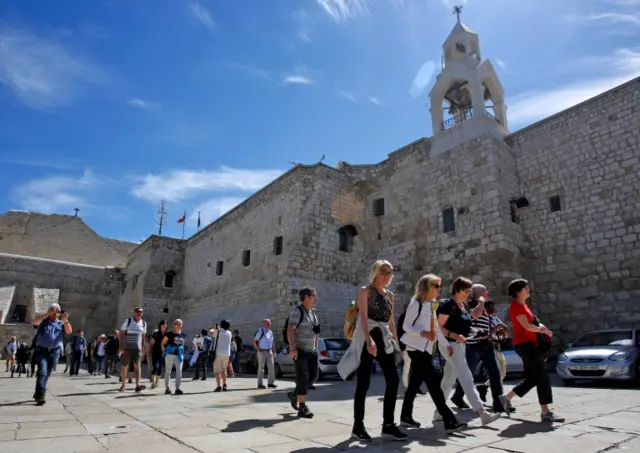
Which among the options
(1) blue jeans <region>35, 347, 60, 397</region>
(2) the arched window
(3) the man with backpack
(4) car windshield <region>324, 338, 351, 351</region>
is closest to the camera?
(1) blue jeans <region>35, 347, 60, 397</region>

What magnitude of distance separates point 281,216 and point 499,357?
14150 mm

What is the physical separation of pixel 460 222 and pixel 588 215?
13.2 feet

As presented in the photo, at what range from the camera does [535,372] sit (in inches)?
175

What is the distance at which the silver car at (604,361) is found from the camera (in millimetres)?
7922

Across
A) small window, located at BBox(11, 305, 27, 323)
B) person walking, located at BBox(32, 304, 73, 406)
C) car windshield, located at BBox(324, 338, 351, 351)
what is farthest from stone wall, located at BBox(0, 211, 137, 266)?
person walking, located at BBox(32, 304, 73, 406)

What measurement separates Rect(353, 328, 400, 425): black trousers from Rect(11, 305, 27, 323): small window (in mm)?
31804

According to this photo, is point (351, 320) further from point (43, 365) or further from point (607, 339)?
point (607, 339)

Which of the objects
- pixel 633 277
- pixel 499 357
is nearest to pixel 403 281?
pixel 633 277

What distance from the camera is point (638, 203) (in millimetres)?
12125

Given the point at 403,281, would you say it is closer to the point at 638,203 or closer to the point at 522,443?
the point at 638,203

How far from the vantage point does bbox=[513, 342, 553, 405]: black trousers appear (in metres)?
4.34

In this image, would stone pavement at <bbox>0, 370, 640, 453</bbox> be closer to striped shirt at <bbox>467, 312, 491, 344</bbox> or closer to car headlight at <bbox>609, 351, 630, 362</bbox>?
striped shirt at <bbox>467, 312, 491, 344</bbox>

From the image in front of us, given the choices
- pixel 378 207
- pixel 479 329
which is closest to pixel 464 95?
pixel 378 207

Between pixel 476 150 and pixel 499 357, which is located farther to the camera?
pixel 476 150
